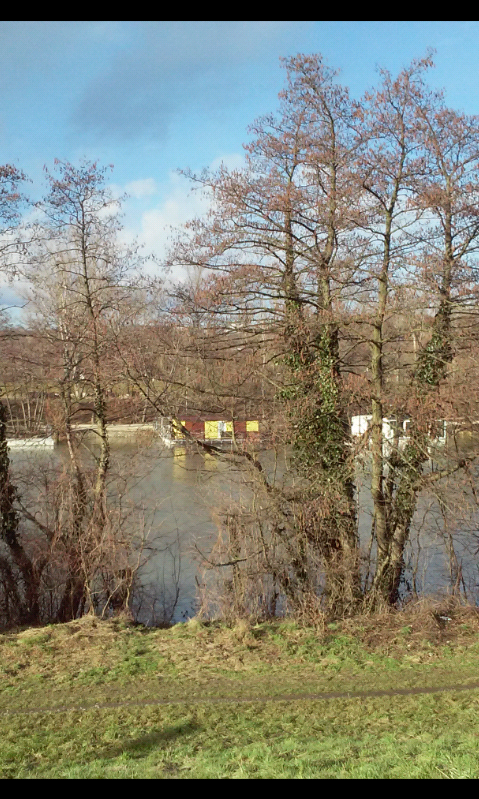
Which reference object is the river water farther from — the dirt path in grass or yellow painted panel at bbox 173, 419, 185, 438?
the dirt path in grass

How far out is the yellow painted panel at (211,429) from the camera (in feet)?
55.8

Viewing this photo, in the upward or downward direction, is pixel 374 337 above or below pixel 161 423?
above

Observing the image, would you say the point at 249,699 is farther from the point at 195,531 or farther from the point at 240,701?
the point at 195,531

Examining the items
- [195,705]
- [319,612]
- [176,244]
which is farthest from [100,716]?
[176,244]

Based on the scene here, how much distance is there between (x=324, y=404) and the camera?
14766mm

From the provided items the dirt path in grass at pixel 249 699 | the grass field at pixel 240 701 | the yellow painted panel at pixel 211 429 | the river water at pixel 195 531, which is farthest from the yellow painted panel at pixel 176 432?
the dirt path in grass at pixel 249 699

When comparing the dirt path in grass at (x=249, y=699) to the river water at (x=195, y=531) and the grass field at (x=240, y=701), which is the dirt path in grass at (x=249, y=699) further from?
the river water at (x=195, y=531)

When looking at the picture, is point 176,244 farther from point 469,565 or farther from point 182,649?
point 469,565

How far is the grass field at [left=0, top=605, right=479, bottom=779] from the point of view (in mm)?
5496

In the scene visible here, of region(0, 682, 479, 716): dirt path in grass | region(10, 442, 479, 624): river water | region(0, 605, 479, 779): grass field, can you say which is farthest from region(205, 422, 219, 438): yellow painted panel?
region(0, 682, 479, 716): dirt path in grass

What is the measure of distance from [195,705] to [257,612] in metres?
6.04

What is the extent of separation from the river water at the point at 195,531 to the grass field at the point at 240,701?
10.2ft

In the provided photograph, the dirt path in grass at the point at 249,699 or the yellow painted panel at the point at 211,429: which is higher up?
the yellow painted panel at the point at 211,429

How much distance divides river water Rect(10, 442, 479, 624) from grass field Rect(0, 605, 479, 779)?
3104 mm
